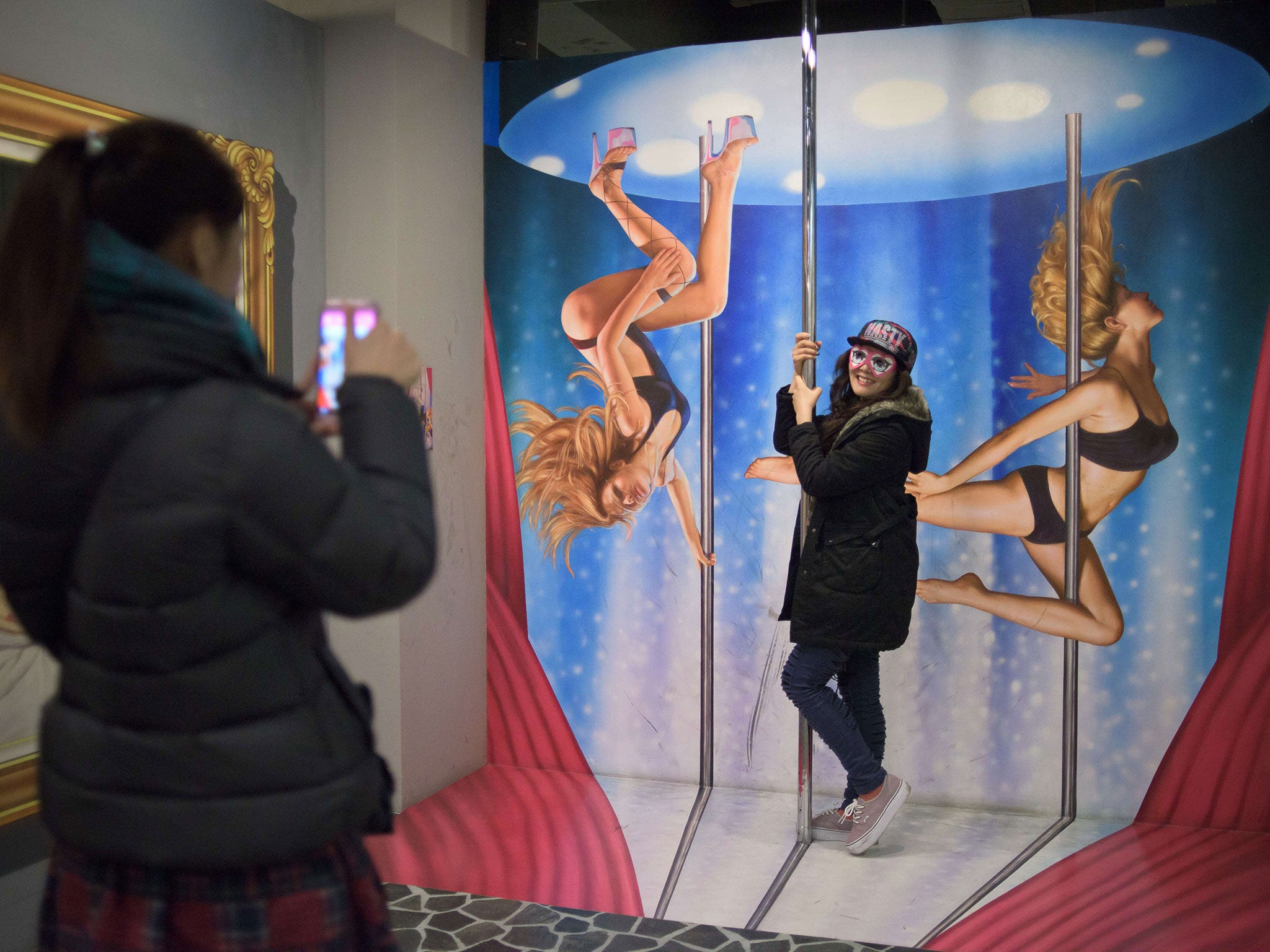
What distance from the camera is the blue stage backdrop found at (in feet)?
10.2

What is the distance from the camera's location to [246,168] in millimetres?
2898

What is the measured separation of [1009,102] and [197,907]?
3.01m

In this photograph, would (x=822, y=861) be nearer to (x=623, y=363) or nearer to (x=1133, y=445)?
(x=1133, y=445)

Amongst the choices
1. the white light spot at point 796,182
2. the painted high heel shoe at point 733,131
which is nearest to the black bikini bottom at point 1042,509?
the white light spot at point 796,182

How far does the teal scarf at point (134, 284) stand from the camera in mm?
993

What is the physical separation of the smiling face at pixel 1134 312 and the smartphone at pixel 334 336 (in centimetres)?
259

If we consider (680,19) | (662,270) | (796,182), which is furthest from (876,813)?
(680,19)

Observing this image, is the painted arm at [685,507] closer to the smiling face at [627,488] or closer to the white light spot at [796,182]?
the smiling face at [627,488]

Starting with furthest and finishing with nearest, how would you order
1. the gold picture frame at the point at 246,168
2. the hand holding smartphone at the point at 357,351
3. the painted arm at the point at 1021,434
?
the painted arm at the point at 1021,434 → the gold picture frame at the point at 246,168 → the hand holding smartphone at the point at 357,351

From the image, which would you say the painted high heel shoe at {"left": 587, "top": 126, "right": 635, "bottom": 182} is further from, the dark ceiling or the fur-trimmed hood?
the fur-trimmed hood

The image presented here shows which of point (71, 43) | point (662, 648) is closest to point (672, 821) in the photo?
point (662, 648)

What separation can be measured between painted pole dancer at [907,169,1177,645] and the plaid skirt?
8.46 ft

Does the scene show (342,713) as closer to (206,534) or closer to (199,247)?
(206,534)

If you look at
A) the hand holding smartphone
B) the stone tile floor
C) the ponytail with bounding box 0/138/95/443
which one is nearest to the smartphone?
the hand holding smartphone
